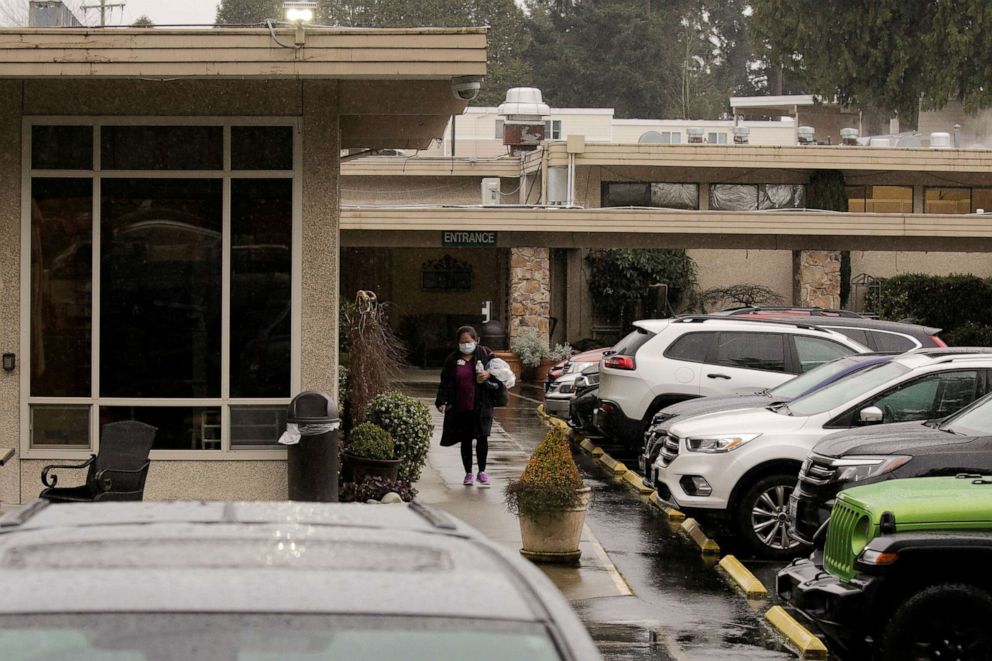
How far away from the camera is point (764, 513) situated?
1188 cm

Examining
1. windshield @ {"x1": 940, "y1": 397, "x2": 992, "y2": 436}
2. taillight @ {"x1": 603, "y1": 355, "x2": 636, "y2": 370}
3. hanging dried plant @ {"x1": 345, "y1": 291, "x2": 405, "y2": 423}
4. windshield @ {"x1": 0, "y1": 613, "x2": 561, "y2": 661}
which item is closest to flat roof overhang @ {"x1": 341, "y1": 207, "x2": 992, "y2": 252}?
taillight @ {"x1": 603, "y1": 355, "x2": 636, "y2": 370}

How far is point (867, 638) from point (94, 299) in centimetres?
729

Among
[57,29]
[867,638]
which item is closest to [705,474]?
[867,638]

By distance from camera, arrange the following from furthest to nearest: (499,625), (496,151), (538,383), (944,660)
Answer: (496,151)
(538,383)
(944,660)
(499,625)

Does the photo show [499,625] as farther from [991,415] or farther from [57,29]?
[57,29]

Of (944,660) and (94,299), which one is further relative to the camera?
(94,299)

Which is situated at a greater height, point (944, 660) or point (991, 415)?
point (991, 415)

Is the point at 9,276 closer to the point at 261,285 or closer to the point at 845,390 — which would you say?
the point at 261,285

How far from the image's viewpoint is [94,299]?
Answer: 39.4 ft

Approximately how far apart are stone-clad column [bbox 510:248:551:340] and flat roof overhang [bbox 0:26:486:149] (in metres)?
20.8

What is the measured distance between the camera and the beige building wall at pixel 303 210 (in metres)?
12.0

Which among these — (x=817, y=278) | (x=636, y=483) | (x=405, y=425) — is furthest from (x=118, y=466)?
(x=817, y=278)

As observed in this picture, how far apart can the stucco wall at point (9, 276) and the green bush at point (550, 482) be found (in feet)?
14.7

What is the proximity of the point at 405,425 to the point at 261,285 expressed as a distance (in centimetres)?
227
